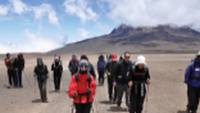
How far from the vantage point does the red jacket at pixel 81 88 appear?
9195 mm

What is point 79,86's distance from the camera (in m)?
9.25

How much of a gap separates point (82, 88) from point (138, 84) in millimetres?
2236

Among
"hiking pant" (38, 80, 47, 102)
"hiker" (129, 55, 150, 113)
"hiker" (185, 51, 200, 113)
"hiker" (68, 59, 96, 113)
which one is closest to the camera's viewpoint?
"hiker" (68, 59, 96, 113)

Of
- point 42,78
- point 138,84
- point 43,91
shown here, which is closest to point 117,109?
point 138,84

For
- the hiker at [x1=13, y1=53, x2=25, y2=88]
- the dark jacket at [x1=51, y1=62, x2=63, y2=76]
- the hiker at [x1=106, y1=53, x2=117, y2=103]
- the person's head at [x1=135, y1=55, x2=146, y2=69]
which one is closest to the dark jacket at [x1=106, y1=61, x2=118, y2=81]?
the hiker at [x1=106, y1=53, x2=117, y2=103]

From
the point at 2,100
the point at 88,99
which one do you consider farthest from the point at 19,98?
the point at 88,99

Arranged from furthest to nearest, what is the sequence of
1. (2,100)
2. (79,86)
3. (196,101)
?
Answer: 1. (2,100)
2. (196,101)
3. (79,86)

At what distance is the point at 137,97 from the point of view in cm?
1118

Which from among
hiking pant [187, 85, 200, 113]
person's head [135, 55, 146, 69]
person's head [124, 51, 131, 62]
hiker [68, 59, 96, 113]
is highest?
person's head [124, 51, 131, 62]

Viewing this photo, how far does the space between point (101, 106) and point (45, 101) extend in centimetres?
283

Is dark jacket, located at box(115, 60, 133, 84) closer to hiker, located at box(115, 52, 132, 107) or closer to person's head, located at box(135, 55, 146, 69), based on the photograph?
hiker, located at box(115, 52, 132, 107)

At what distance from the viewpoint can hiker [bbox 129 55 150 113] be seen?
1098 cm

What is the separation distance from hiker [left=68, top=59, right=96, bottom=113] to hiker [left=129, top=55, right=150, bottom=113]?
1947 millimetres

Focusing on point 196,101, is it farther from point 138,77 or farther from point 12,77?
point 12,77
